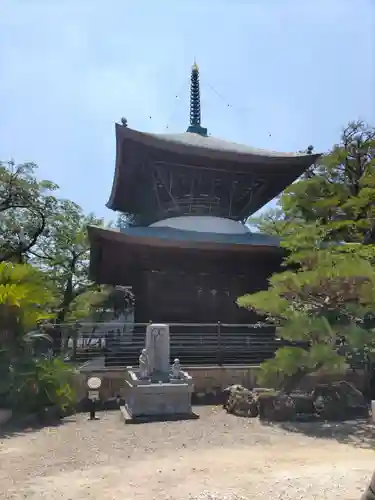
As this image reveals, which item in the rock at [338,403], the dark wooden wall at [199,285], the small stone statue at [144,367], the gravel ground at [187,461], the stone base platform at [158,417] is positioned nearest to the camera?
the gravel ground at [187,461]

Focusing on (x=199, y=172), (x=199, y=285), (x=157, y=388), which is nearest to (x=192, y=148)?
(x=199, y=172)

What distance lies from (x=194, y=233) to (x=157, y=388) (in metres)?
6.44

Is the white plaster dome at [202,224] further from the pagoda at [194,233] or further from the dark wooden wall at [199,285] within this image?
the dark wooden wall at [199,285]

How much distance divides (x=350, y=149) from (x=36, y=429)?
1561 cm

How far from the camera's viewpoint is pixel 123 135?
44.1ft

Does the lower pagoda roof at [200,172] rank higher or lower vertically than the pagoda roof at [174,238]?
higher

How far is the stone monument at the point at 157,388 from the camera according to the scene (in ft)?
26.7

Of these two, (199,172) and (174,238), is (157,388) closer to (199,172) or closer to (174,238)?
(174,238)

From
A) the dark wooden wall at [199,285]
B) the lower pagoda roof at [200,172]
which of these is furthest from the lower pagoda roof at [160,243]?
the lower pagoda roof at [200,172]

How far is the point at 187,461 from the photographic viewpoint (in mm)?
5500

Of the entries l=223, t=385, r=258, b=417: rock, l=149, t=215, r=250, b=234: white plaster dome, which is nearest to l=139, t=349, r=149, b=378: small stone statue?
l=223, t=385, r=258, b=417: rock

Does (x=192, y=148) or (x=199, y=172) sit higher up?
(x=192, y=148)

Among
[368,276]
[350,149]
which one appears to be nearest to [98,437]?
[368,276]

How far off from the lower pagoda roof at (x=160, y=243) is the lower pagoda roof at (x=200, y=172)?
4.82ft
